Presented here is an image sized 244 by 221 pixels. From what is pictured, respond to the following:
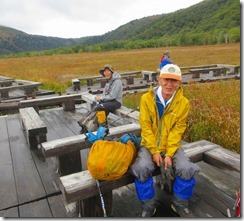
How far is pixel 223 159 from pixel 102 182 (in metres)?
1.35

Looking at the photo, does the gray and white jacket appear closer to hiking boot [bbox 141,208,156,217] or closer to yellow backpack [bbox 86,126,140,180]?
yellow backpack [bbox 86,126,140,180]

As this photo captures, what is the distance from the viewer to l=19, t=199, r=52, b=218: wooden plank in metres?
2.99

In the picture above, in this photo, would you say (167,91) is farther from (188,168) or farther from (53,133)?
(53,133)

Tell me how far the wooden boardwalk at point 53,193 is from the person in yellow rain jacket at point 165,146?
23 centimetres

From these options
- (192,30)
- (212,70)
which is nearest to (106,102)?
(212,70)

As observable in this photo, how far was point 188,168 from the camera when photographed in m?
2.68

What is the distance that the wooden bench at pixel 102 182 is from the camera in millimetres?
2545

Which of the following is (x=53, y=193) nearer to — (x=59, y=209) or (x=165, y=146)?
(x=59, y=209)

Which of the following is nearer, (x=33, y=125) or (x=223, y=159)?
(x=223, y=159)

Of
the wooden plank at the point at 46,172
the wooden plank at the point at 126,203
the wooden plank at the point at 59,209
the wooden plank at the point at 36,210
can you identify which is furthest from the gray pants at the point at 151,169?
the wooden plank at the point at 46,172

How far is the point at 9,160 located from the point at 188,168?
303 cm

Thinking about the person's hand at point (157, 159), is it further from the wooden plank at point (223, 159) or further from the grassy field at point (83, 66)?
the grassy field at point (83, 66)

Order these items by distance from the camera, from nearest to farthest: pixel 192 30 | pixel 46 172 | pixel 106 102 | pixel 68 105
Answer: pixel 46 172, pixel 106 102, pixel 68 105, pixel 192 30

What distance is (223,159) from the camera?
3.03 meters
